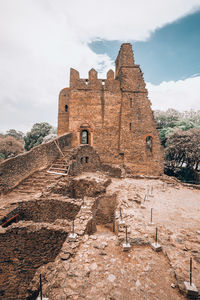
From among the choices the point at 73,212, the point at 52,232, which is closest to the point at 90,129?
the point at 73,212

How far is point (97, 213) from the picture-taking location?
29.3 feet

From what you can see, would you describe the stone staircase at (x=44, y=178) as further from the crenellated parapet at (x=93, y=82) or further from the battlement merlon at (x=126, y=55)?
the battlement merlon at (x=126, y=55)

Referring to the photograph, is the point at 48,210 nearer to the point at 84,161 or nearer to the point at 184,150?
the point at 84,161

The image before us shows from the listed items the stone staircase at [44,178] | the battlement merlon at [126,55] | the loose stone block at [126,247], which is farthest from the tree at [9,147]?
the loose stone block at [126,247]

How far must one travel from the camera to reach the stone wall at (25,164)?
8.16 meters

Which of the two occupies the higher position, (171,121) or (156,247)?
(171,121)

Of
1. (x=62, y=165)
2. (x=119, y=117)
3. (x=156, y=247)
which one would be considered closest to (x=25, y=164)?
(x=62, y=165)

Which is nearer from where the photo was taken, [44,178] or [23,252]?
[23,252]

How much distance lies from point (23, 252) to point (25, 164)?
216 inches

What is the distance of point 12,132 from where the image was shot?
52969mm

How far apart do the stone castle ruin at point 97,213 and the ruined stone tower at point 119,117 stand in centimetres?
10

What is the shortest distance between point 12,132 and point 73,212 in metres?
56.0

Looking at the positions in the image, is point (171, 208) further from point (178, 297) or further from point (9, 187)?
point (9, 187)

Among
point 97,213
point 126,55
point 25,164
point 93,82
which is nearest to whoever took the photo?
point 97,213
